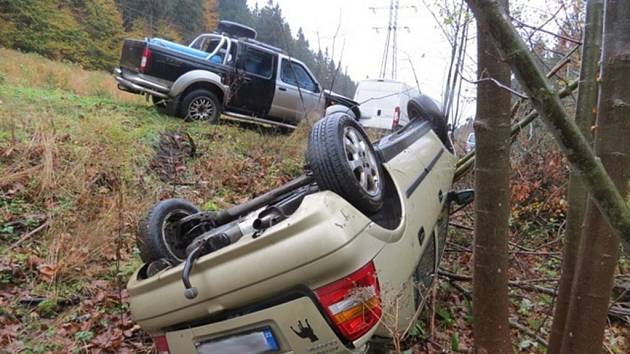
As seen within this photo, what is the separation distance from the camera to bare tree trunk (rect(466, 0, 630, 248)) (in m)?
0.87

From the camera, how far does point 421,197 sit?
2.39 m

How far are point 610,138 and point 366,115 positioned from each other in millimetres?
10268

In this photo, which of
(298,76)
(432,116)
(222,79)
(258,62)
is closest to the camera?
(432,116)

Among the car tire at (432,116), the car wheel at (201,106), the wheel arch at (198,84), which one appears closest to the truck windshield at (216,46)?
the wheel arch at (198,84)

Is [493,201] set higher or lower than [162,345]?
higher

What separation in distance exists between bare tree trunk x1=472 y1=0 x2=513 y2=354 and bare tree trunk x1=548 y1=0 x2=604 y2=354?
228mm

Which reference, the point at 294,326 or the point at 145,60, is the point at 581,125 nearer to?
the point at 294,326

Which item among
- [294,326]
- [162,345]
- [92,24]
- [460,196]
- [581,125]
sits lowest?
[162,345]

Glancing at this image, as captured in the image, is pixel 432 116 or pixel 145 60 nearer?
pixel 432 116

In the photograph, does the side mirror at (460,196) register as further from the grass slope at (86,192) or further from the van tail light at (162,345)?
the grass slope at (86,192)

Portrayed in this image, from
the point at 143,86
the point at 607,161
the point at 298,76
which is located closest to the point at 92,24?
the point at 298,76

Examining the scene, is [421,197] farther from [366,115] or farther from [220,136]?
[366,115]

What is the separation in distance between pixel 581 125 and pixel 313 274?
129cm

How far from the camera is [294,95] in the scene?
30.1 ft
